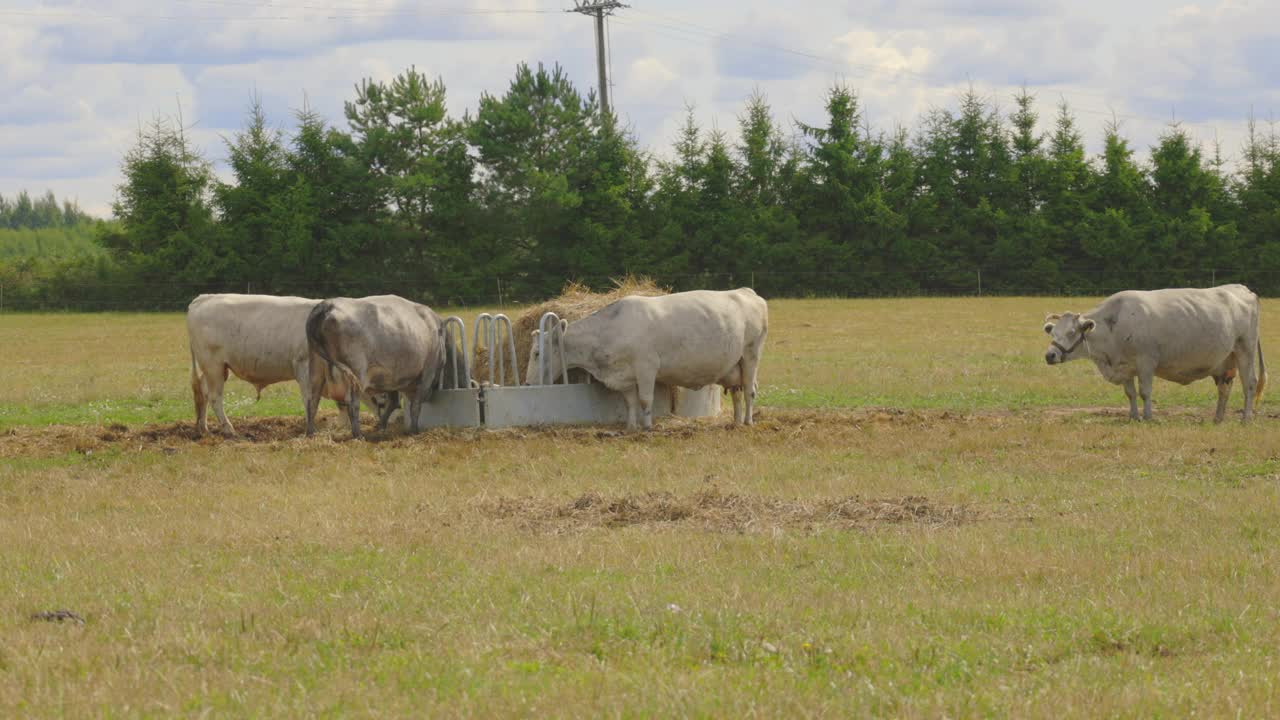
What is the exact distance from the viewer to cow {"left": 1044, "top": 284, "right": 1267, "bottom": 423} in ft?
56.2

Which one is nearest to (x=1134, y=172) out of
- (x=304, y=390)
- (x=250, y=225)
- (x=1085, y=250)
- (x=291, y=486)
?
(x=1085, y=250)

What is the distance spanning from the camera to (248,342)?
55.7ft

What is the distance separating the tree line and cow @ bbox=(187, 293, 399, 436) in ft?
106

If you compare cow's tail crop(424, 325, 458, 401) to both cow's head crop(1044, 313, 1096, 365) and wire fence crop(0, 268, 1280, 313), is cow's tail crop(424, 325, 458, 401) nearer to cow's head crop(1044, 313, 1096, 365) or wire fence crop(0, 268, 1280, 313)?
cow's head crop(1044, 313, 1096, 365)

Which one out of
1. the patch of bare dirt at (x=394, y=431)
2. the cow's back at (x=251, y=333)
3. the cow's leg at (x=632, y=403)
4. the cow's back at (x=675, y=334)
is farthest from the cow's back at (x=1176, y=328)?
the cow's back at (x=251, y=333)

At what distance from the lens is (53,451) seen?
1523 cm

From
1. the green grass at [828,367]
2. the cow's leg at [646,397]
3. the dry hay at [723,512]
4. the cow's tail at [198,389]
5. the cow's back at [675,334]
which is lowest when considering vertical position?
the green grass at [828,367]

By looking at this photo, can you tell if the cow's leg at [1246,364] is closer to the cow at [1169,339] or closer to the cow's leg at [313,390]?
the cow at [1169,339]

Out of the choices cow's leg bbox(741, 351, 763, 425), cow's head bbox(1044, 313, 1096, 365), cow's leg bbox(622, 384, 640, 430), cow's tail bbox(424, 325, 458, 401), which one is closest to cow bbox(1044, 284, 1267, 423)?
A: cow's head bbox(1044, 313, 1096, 365)

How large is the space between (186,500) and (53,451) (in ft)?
14.7

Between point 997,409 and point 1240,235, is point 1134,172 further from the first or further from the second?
point 997,409

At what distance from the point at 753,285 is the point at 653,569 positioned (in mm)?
42607

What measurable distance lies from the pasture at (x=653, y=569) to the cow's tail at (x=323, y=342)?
0.77 metres

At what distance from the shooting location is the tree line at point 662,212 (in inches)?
1987
